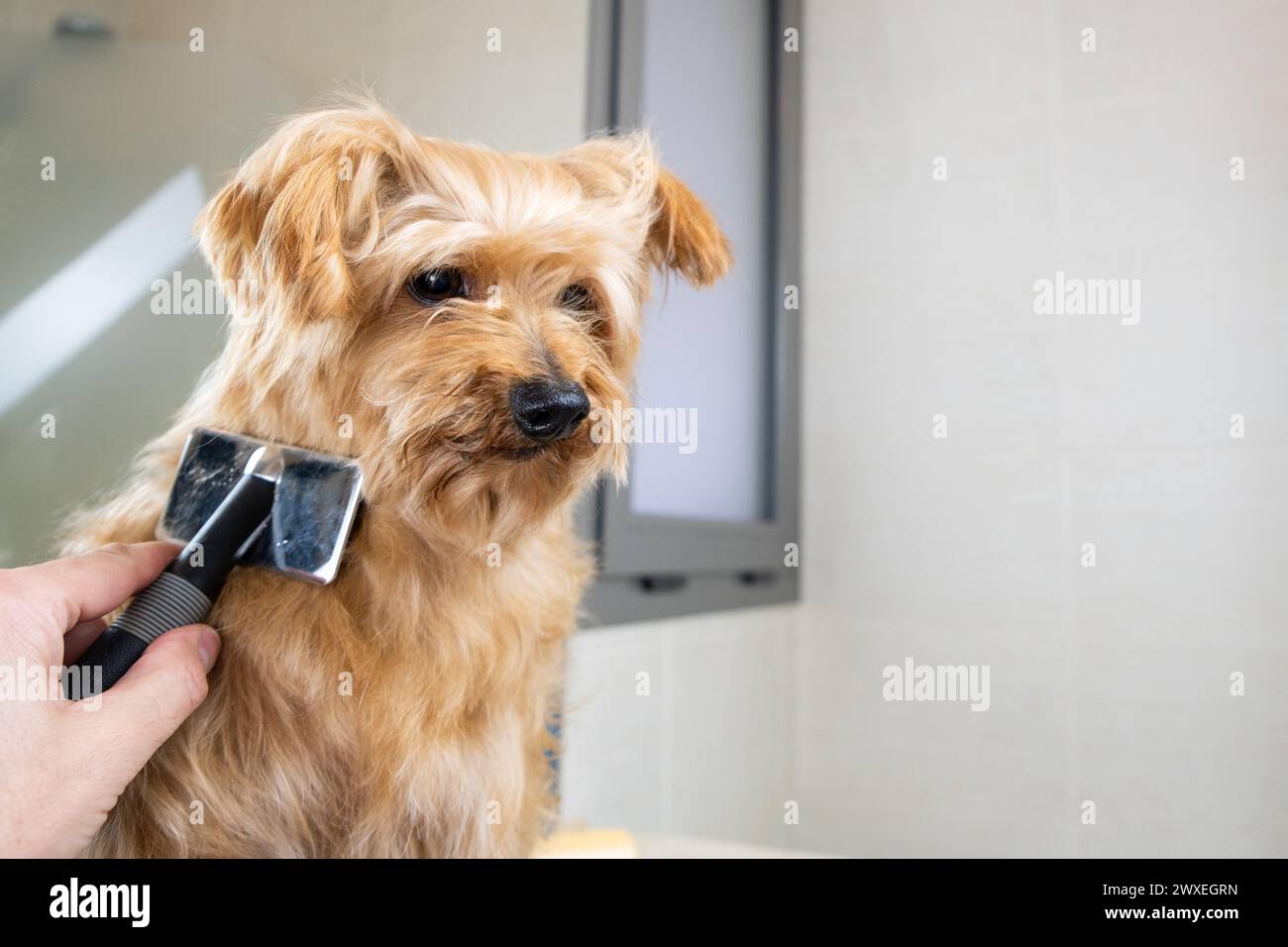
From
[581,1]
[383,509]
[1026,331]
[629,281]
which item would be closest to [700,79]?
[581,1]

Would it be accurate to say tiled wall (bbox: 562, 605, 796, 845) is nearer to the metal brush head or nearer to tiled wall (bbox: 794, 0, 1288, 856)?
tiled wall (bbox: 794, 0, 1288, 856)

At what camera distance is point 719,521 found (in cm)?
167

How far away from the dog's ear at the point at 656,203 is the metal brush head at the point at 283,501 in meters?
0.29

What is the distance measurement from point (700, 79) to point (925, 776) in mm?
1325

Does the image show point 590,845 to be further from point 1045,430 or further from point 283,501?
point 1045,430

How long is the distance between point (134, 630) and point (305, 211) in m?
0.23

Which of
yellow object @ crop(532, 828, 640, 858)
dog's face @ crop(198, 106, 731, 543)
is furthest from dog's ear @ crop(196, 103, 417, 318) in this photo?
yellow object @ crop(532, 828, 640, 858)

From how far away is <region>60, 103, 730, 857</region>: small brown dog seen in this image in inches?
19.8

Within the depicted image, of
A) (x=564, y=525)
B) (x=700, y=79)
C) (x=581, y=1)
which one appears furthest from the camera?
(x=700, y=79)

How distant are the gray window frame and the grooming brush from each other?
603 millimetres

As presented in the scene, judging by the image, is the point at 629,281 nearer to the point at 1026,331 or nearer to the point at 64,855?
the point at 64,855

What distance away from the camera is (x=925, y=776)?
1794 mm

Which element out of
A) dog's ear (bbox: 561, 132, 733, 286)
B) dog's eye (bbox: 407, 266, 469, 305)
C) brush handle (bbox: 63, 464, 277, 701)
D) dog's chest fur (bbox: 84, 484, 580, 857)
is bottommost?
dog's chest fur (bbox: 84, 484, 580, 857)

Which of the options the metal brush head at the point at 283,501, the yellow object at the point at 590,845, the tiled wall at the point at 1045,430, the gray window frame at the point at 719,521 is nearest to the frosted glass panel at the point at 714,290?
the gray window frame at the point at 719,521
